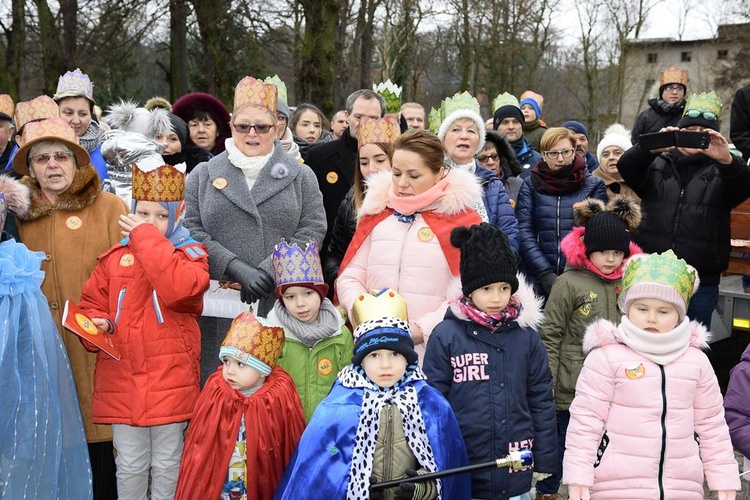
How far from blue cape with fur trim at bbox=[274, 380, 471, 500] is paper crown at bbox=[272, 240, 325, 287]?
84 centimetres

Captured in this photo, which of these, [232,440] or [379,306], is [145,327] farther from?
[379,306]

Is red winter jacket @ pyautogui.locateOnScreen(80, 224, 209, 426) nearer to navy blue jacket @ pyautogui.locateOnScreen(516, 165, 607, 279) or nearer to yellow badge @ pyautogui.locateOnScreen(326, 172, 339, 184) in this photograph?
yellow badge @ pyautogui.locateOnScreen(326, 172, 339, 184)

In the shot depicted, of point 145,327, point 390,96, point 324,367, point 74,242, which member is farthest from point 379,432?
point 390,96

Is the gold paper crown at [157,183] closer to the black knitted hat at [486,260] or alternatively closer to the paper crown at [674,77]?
the black knitted hat at [486,260]

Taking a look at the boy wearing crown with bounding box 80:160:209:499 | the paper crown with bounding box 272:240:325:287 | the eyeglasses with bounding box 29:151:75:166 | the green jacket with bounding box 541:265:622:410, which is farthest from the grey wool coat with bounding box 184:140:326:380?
the green jacket with bounding box 541:265:622:410

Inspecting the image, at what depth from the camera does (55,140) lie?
14.3ft

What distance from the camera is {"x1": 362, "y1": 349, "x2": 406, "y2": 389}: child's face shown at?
11.3ft

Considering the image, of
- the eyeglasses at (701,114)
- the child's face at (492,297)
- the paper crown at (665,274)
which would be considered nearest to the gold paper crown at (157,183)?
the child's face at (492,297)

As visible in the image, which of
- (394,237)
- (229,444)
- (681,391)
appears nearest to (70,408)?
(229,444)

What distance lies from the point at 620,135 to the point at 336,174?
264cm

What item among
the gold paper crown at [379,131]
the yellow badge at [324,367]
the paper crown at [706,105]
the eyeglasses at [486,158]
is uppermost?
the paper crown at [706,105]

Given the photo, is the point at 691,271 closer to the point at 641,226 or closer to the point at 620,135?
the point at 641,226

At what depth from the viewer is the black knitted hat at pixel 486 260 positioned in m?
3.66

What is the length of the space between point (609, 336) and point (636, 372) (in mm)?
213
